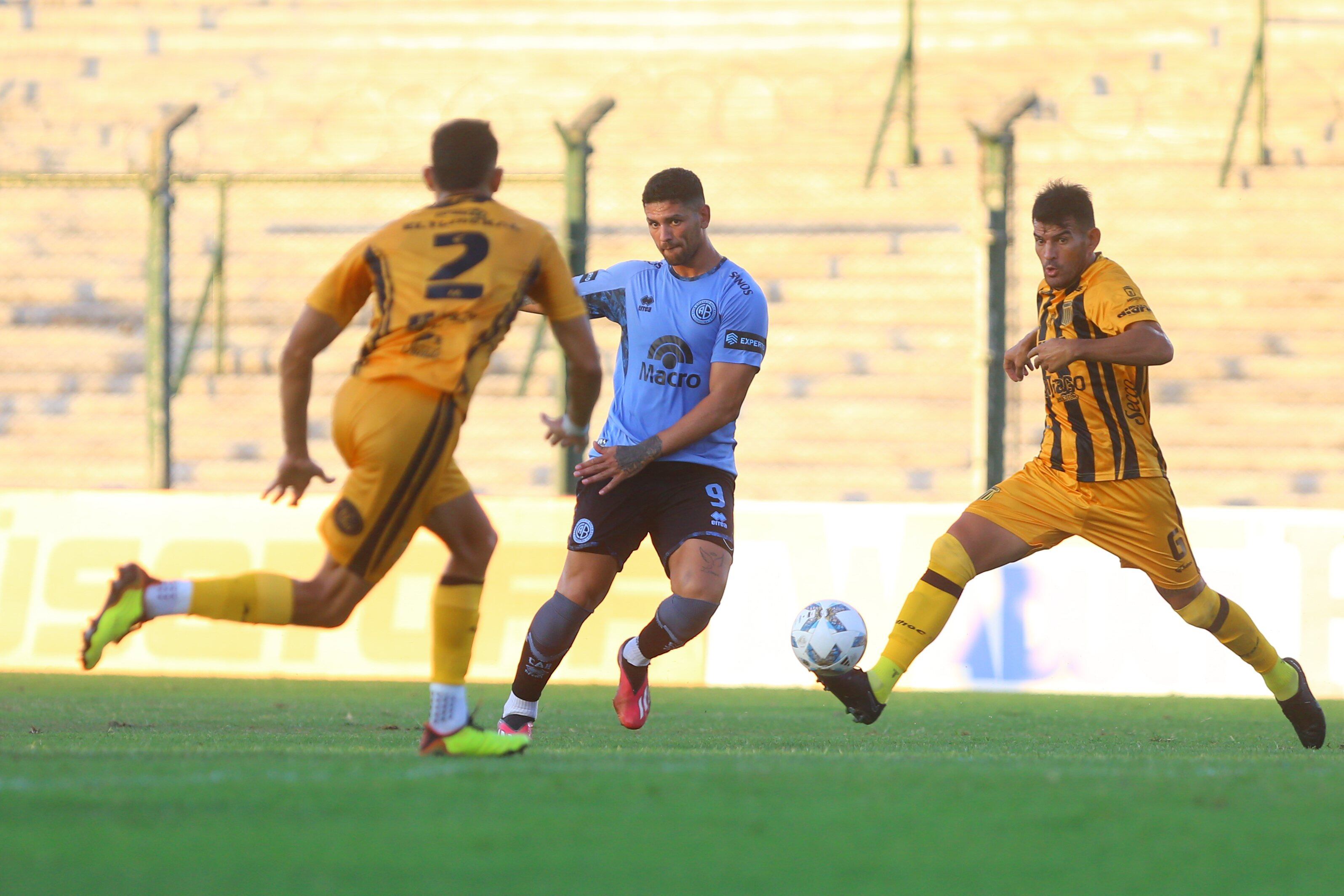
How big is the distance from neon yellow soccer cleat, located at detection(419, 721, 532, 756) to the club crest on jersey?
1957 millimetres

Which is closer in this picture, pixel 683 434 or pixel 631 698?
pixel 683 434

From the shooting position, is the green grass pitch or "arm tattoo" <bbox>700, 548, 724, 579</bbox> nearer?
the green grass pitch

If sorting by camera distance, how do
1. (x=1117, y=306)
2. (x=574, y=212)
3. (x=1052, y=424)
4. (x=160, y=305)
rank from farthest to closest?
(x=160, y=305) < (x=574, y=212) < (x=1052, y=424) < (x=1117, y=306)

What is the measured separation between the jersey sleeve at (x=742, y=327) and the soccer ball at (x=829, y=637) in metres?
1.01

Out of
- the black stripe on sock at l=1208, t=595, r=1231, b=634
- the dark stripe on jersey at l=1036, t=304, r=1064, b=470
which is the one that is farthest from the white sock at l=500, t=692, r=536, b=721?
the black stripe on sock at l=1208, t=595, r=1231, b=634

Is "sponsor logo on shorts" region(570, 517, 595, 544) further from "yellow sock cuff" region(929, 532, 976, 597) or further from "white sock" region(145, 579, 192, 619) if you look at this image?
"white sock" region(145, 579, 192, 619)

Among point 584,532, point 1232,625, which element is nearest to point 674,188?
point 584,532

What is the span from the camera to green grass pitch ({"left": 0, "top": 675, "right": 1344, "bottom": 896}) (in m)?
2.98

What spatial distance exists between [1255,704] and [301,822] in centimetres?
678

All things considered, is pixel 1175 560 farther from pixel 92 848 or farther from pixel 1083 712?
pixel 92 848

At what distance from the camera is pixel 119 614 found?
4414 millimetres

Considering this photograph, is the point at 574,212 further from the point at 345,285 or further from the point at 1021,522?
the point at 345,285

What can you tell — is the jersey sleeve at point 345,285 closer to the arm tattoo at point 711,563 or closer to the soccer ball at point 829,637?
the arm tattoo at point 711,563

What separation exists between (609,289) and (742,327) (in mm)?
580
